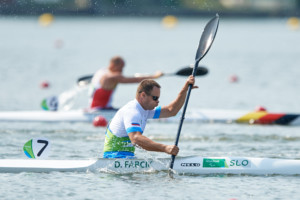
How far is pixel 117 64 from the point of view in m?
16.4

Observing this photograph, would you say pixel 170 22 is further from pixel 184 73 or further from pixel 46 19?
pixel 184 73

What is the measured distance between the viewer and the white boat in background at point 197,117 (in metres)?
16.9

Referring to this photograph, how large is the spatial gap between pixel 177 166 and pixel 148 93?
4.44 ft

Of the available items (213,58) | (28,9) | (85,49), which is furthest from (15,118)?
(28,9)

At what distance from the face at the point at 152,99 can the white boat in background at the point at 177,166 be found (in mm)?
924

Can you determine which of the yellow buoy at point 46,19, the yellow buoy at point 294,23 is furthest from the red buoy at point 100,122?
the yellow buoy at point 46,19

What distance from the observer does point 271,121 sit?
55.6 ft

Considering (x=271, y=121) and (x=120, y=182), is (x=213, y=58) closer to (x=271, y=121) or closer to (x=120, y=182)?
(x=271, y=121)

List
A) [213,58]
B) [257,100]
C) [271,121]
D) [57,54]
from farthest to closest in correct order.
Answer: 1. [57,54]
2. [213,58]
3. [257,100]
4. [271,121]

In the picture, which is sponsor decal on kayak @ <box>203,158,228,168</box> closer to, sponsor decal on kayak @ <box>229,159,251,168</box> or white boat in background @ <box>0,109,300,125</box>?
sponsor decal on kayak @ <box>229,159,251,168</box>

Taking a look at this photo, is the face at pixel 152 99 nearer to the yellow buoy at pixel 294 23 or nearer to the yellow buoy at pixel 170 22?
the yellow buoy at pixel 294 23

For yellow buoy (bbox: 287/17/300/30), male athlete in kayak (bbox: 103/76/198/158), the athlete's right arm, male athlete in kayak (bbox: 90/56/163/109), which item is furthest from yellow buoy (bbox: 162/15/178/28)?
the athlete's right arm

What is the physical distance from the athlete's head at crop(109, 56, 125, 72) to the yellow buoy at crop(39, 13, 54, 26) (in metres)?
55.5

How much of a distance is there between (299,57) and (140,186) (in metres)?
31.5
